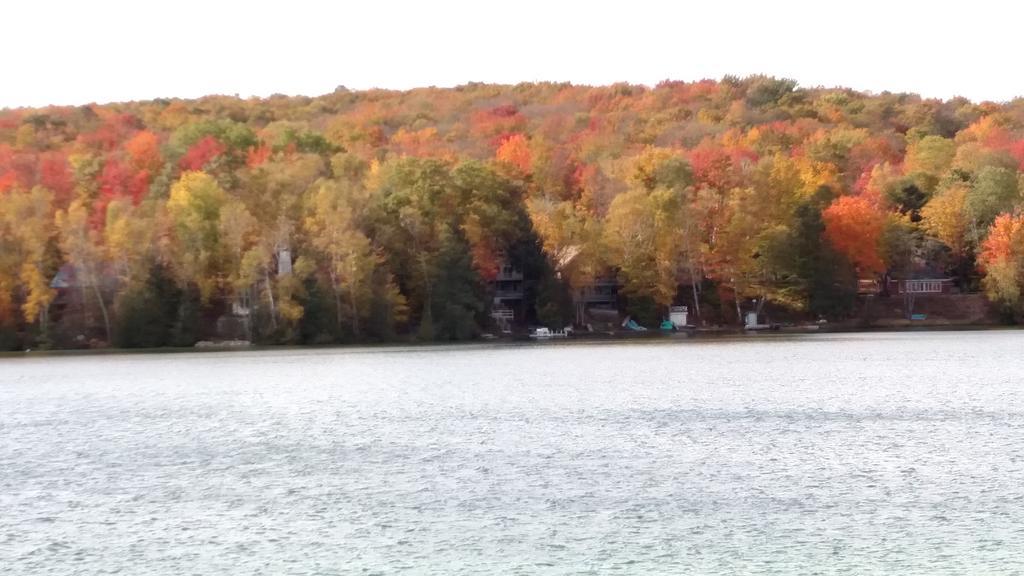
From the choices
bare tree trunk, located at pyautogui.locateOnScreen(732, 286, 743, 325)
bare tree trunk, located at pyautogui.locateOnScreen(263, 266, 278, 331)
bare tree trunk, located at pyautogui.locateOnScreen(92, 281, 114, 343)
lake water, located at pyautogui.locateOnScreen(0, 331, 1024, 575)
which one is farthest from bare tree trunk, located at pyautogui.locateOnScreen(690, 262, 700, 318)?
lake water, located at pyautogui.locateOnScreen(0, 331, 1024, 575)

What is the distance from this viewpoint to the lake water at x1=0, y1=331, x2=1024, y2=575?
20.2 meters

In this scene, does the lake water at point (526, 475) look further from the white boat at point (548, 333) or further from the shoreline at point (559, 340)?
the white boat at point (548, 333)

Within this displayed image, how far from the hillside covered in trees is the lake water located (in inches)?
1290

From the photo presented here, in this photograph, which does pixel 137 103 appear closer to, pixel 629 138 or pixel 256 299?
pixel 629 138

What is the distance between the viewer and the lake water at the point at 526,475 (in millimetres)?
20188

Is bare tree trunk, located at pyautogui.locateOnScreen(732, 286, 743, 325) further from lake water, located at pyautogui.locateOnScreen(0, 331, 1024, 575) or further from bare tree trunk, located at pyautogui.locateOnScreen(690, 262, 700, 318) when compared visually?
lake water, located at pyautogui.locateOnScreen(0, 331, 1024, 575)

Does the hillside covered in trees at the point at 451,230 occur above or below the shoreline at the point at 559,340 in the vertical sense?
above

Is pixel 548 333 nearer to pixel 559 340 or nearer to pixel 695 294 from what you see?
pixel 559 340

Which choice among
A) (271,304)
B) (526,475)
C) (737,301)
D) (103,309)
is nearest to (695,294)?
(737,301)

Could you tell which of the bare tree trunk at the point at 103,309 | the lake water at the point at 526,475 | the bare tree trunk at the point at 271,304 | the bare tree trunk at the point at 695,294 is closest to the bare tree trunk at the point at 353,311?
the bare tree trunk at the point at 271,304

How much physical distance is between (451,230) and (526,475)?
207 ft

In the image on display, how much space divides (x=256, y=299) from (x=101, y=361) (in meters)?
14.5

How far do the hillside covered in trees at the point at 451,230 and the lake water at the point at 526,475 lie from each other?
107 ft

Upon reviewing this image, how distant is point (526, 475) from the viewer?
27.3m
